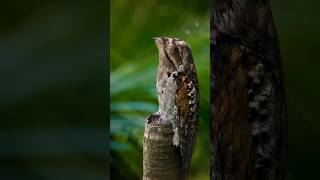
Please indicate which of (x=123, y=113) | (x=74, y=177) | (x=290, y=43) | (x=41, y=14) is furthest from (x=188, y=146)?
(x=41, y=14)

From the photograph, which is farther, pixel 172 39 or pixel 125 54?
pixel 125 54

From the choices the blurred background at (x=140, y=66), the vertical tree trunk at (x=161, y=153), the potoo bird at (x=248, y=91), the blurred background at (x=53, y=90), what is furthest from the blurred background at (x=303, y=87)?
the blurred background at (x=53, y=90)

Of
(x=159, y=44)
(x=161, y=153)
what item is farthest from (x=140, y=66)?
(x=161, y=153)

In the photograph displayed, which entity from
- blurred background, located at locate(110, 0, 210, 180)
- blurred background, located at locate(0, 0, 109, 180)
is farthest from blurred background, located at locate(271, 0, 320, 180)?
blurred background, located at locate(0, 0, 109, 180)

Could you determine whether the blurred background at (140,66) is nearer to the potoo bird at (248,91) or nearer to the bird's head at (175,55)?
the bird's head at (175,55)

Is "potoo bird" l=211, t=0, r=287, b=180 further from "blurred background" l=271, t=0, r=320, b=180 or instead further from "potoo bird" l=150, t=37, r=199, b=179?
"potoo bird" l=150, t=37, r=199, b=179

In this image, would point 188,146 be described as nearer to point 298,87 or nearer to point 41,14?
point 298,87

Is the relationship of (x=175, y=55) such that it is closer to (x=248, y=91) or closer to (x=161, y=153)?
(x=161, y=153)
